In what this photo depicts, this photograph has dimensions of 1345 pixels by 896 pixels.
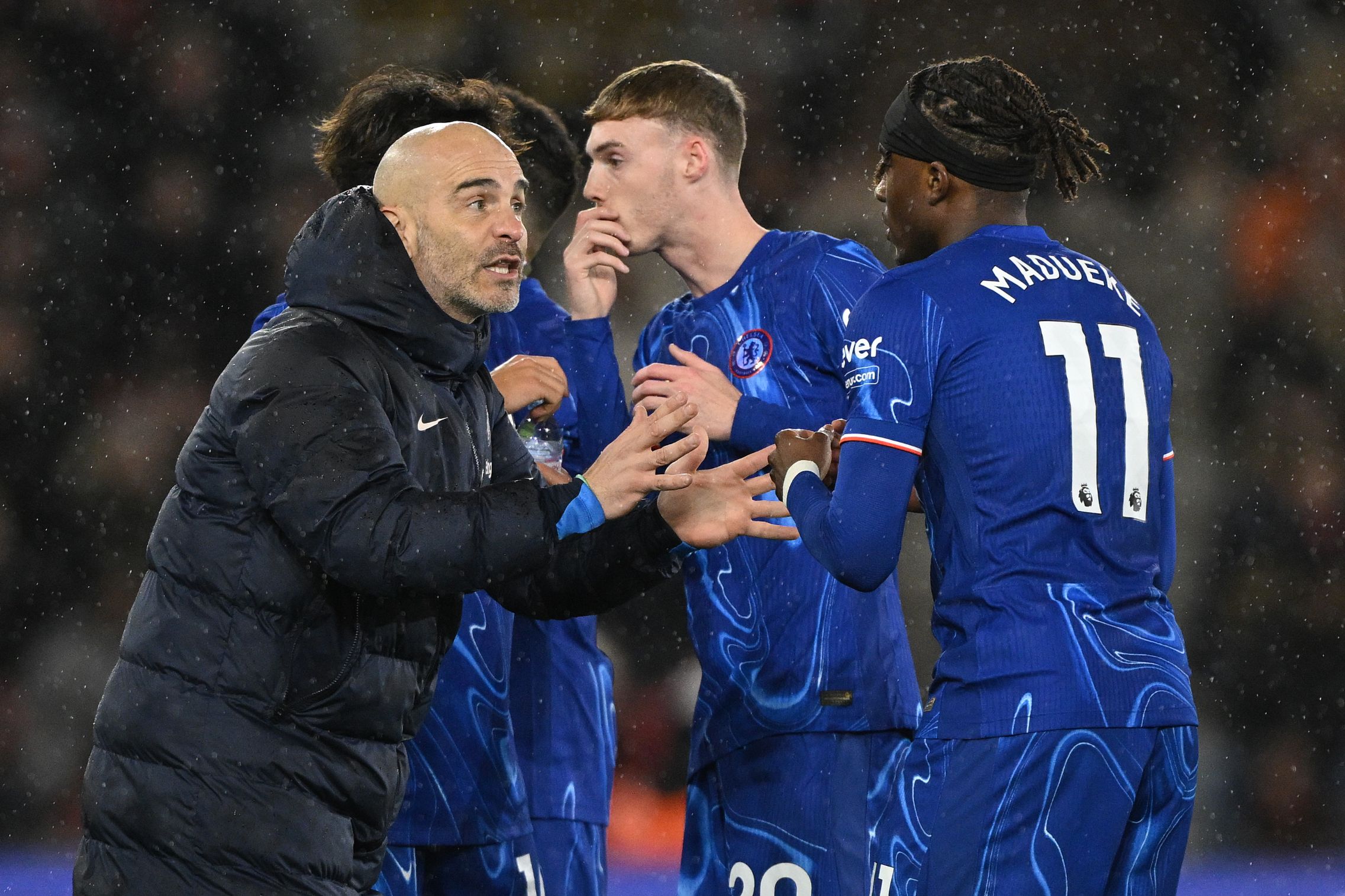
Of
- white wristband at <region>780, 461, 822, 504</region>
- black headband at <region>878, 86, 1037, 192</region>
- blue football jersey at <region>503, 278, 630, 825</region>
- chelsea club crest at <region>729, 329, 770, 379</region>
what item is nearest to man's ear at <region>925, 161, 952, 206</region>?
black headband at <region>878, 86, 1037, 192</region>

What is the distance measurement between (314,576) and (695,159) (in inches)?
66.0

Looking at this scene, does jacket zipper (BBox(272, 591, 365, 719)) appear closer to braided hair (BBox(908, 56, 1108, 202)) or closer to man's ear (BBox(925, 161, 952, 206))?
man's ear (BBox(925, 161, 952, 206))

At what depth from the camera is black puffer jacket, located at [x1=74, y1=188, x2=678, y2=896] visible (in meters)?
2.18

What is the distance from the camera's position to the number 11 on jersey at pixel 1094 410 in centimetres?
225

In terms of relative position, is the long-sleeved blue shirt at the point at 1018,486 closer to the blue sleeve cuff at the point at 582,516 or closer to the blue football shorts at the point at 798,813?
the blue sleeve cuff at the point at 582,516

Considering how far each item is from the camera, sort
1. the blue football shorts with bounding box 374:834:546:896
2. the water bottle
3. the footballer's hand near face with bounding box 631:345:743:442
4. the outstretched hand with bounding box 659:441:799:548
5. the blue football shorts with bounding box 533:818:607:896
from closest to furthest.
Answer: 1. the outstretched hand with bounding box 659:441:799:548
2. the footballer's hand near face with bounding box 631:345:743:442
3. the blue football shorts with bounding box 374:834:546:896
4. the blue football shorts with bounding box 533:818:607:896
5. the water bottle

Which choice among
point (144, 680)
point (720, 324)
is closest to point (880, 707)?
point (720, 324)

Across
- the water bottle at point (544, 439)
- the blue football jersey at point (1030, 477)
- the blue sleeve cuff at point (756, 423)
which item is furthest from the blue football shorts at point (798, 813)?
the water bottle at point (544, 439)

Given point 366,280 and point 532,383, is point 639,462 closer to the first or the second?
point 366,280

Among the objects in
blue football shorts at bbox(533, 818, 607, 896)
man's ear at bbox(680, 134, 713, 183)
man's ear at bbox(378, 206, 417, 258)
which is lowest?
blue football shorts at bbox(533, 818, 607, 896)

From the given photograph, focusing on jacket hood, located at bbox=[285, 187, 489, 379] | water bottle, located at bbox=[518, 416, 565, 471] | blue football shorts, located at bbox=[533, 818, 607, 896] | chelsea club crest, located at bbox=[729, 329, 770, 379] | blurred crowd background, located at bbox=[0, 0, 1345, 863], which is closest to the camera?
jacket hood, located at bbox=[285, 187, 489, 379]

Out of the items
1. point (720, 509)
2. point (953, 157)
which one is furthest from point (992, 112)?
point (720, 509)

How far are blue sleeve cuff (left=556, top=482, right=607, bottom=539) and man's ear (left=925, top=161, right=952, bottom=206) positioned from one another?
0.76 m

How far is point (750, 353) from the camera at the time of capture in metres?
3.28
